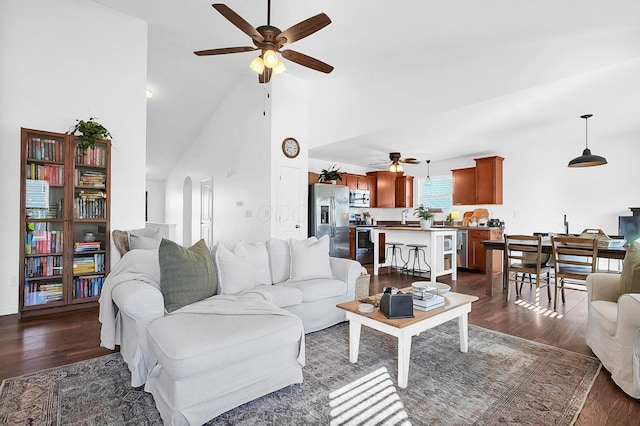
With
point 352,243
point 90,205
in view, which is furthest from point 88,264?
point 352,243

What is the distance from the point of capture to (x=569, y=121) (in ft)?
15.7

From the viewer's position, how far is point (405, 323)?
196 centimetres

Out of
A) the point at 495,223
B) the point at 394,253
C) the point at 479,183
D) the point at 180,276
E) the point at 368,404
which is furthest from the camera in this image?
the point at 479,183

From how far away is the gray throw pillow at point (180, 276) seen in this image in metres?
2.13

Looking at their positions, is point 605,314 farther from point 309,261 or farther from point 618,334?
point 309,261

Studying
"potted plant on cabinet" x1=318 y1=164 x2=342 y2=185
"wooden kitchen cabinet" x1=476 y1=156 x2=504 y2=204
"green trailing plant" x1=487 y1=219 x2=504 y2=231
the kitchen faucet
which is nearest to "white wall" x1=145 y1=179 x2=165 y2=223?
"potted plant on cabinet" x1=318 y1=164 x2=342 y2=185

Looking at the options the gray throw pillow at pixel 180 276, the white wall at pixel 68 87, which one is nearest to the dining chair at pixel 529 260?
the gray throw pillow at pixel 180 276

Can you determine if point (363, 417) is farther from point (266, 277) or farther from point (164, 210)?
point (164, 210)

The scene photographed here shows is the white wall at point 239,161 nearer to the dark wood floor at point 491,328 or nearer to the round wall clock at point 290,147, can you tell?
the round wall clock at point 290,147

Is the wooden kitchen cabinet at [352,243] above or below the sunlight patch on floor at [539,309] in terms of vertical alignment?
above

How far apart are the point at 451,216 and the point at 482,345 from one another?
Result: 195 inches

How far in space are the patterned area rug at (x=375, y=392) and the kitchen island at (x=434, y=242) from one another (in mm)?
2601

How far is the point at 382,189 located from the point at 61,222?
679 cm

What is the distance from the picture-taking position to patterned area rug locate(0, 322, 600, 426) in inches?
65.9
